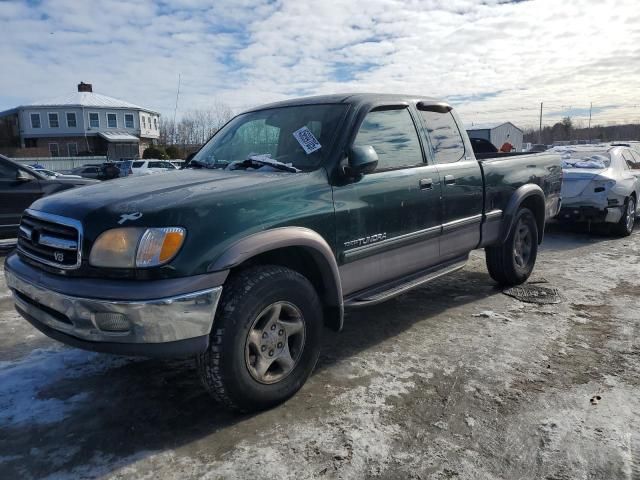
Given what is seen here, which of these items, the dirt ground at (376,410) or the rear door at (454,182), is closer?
the dirt ground at (376,410)

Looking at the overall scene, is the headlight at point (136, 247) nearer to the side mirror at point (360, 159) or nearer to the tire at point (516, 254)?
the side mirror at point (360, 159)

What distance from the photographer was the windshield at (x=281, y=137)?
3.71 meters

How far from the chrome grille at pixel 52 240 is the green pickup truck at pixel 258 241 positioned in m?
0.01

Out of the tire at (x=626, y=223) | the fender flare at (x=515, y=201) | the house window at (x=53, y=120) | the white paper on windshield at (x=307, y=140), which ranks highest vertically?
the house window at (x=53, y=120)

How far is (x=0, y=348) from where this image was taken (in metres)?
4.19

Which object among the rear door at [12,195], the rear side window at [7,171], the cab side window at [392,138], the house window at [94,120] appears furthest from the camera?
the house window at [94,120]

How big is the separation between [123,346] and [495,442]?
203 cm

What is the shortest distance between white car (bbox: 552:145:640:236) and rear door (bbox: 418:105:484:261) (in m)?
4.50

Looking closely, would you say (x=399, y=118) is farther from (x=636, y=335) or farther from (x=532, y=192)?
(x=636, y=335)

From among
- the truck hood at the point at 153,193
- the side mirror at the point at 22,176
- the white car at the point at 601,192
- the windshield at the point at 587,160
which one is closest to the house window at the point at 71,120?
the side mirror at the point at 22,176

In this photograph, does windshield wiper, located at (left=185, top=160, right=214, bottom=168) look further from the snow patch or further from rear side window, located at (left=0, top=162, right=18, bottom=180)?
rear side window, located at (left=0, top=162, right=18, bottom=180)

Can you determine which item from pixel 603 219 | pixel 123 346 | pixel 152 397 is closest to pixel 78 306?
pixel 123 346

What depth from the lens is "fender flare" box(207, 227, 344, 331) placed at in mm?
2809

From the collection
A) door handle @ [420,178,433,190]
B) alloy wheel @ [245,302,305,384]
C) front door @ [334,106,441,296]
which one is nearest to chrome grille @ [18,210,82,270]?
alloy wheel @ [245,302,305,384]
